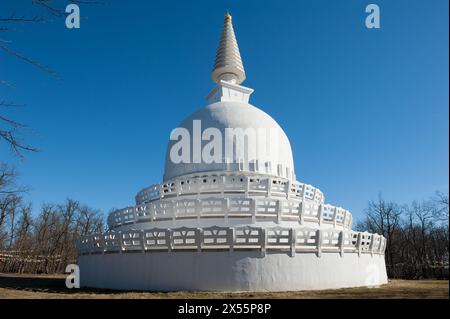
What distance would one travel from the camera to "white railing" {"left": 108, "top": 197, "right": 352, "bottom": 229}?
16.4 metres

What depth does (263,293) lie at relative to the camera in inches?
493

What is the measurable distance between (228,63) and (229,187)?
17413mm

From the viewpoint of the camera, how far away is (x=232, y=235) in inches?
527

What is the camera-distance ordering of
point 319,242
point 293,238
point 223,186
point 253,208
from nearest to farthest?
point 293,238
point 319,242
point 253,208
point 223,186

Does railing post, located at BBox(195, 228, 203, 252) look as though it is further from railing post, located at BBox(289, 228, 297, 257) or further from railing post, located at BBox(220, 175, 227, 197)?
railing post, located at BBox(220, 175, 227, 197)

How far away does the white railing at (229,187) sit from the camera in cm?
1920

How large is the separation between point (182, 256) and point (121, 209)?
709 cm

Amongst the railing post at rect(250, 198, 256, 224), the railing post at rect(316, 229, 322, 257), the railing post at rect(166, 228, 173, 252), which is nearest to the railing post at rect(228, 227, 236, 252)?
the railing post at rect(166, 228, 173, 252)

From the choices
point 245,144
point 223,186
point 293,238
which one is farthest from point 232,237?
point 245,144

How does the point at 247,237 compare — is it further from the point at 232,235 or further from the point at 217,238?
the point at 217,238

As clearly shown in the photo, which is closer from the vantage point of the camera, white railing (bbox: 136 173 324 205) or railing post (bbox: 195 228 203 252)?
railing post (bbox: 195 228 203 252)

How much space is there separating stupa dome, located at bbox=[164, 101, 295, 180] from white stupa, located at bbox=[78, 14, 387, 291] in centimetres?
8

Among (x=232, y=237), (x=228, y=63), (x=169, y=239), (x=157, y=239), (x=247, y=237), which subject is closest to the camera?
(x=232, y=237)
